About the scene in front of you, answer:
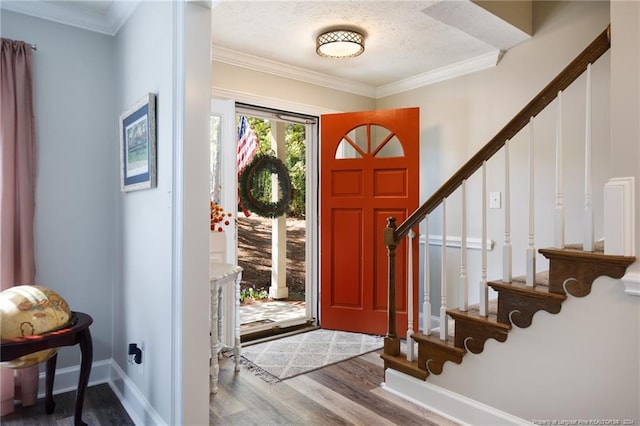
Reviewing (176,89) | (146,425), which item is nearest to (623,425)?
(146,425)

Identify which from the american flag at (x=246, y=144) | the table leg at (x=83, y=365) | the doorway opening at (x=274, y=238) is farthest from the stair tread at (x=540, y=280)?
the american flag at (x=246, y=144)

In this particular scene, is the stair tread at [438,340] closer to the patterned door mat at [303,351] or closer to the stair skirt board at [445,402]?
the stair skirt board at [445,402]

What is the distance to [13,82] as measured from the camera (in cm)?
220

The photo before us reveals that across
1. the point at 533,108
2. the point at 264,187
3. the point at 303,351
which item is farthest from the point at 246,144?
the point at 533,108

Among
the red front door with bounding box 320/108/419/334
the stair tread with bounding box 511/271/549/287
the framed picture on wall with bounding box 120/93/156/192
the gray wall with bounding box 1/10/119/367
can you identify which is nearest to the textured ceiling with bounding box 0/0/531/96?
the gray wall with bounding box 1/10/119/367

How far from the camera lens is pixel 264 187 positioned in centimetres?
475

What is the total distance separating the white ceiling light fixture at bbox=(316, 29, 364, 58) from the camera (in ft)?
8.99

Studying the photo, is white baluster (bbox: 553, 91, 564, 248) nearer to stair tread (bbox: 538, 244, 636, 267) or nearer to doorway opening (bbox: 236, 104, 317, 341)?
stair tread (bbox: 538, 244, 636, 267)

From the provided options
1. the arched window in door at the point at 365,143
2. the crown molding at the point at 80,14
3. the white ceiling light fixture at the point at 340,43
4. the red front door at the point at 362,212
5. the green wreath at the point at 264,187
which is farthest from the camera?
the green wreath at the point at 264,187

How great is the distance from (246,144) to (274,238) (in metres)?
1.29

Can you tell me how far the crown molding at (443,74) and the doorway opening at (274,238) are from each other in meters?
1.10

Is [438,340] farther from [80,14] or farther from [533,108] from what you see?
[80,14]

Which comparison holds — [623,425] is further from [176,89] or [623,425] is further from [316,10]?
[316,10]

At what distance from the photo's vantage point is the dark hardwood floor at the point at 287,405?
2.10 m
